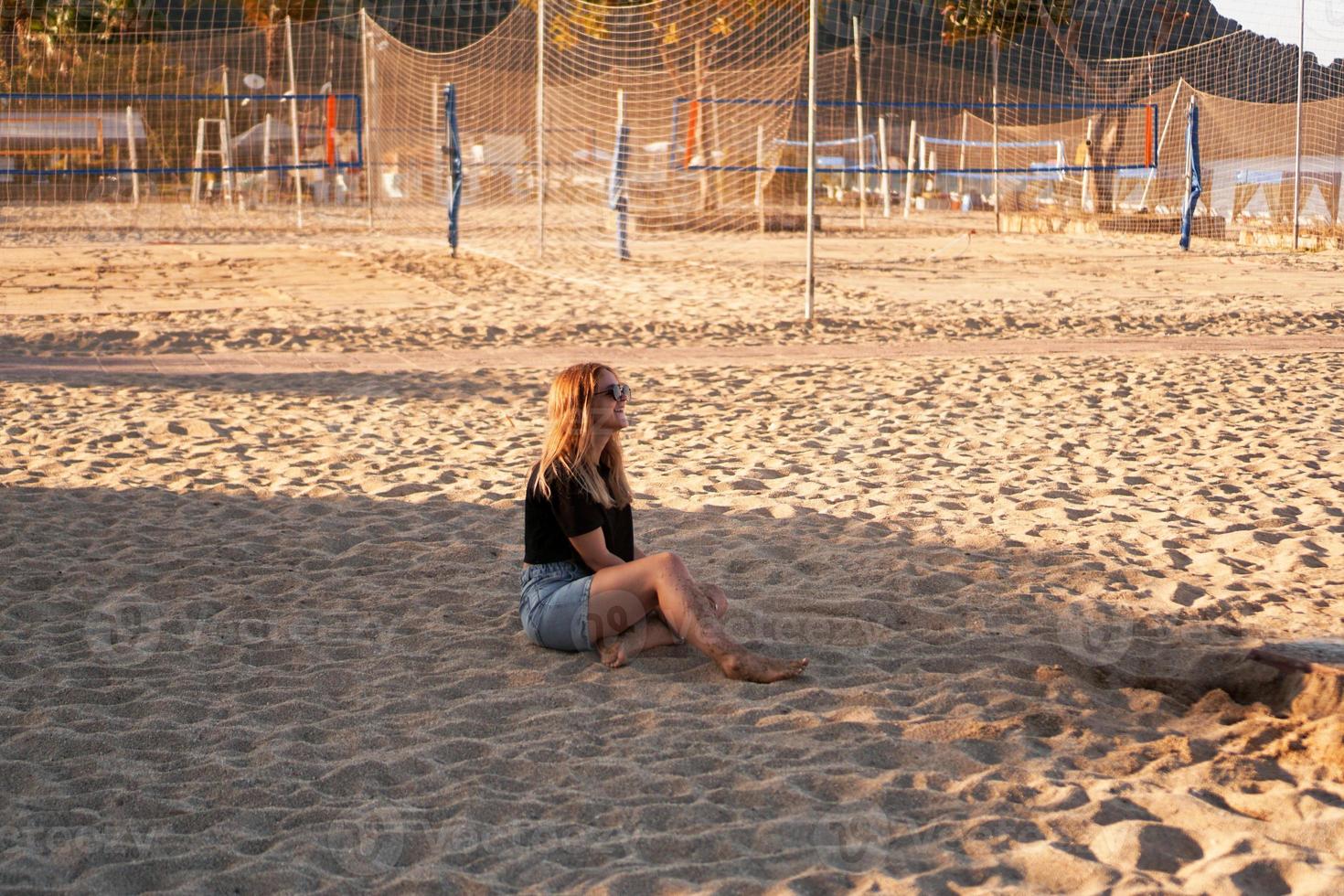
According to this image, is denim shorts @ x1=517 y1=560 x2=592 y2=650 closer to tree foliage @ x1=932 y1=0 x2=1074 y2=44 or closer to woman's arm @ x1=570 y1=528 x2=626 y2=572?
woman's arm @ x1=570 y1=528 x2=626 y2=572

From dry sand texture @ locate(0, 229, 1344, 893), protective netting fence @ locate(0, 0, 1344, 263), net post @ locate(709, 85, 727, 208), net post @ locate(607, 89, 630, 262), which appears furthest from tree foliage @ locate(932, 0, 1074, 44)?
dry sand texture @ locate(0, 229, 1344, 893)

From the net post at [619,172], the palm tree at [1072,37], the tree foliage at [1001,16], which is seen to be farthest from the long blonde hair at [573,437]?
the tree foliage at [1001,16]

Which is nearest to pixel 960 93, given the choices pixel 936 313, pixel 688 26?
pixel 688 26

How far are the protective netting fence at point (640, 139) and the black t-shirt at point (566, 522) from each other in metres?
11.0

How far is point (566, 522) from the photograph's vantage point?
12.7ft

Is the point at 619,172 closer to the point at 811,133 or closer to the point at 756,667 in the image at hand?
the point at 811,133

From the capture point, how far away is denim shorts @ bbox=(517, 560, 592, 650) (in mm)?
3902

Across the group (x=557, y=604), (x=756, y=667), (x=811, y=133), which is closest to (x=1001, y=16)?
(x=811, y=133)

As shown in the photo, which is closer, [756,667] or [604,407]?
[756,667]

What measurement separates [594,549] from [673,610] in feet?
0.94

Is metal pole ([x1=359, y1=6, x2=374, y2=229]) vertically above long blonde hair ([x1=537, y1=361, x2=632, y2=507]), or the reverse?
metal pole ([x1=359, y1=6, x2=374, y2=229])

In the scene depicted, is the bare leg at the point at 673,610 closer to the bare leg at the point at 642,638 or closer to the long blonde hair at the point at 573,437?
the bare leg at the point at 642,638

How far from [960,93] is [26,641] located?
34.6m

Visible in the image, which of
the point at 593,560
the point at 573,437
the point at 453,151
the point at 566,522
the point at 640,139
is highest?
the point at 640,139
